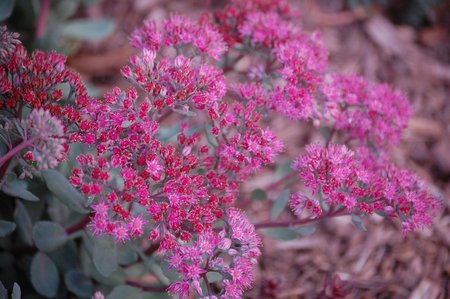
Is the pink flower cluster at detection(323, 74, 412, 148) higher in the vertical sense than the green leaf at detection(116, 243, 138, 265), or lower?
higher

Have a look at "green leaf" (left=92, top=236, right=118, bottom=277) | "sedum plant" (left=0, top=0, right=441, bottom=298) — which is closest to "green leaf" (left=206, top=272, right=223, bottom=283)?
"sedum plant" (left=0, top=0, right=441, bottom=298)

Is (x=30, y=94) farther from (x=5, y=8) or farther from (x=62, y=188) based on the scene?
(x=5, y=8)

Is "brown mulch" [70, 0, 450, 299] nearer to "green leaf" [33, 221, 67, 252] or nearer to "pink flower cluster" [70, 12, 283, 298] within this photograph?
"pink flower cluster" [70, 12, 283, 298]

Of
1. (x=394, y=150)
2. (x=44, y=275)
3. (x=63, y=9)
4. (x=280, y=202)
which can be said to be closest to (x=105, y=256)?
(x=44, y=275)

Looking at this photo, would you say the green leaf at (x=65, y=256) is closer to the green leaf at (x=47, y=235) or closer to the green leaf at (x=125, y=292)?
the green leaf at (x=47, y=235)

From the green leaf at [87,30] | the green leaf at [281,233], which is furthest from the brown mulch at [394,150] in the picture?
the green leaf at [87,30]

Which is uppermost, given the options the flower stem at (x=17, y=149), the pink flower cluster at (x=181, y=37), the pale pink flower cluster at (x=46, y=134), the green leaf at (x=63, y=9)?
the pink flower cluster at (x=181, y=37)
